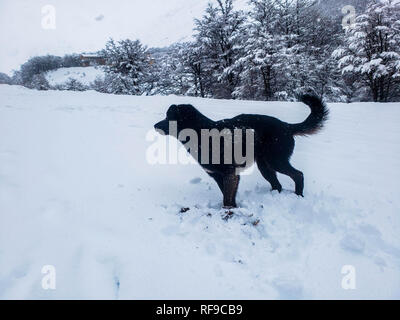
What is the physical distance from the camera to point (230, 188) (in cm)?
300

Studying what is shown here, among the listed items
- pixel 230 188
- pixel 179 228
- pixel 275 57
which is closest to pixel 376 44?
pixel 275 57

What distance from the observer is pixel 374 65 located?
13539 mm

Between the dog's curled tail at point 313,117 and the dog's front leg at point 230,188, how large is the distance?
106cm

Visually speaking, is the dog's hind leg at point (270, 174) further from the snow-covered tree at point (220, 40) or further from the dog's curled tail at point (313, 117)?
the snow-covered tree at point (220, 40)

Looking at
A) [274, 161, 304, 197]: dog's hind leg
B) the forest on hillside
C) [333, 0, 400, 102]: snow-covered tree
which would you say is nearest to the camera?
[274, 161, 304, 197]: dog's hind leg

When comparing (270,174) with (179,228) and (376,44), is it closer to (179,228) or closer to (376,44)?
(179,228)

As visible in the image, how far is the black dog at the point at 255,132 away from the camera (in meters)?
2.96

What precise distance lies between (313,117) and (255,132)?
85 centimetres

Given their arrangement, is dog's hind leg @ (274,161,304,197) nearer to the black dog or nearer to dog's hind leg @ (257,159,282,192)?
the black dog

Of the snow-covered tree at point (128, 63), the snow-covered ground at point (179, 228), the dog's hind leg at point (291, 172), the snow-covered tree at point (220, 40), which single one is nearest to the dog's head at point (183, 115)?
the snow-covered ground at point (179, 228)

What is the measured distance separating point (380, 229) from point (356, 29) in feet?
54.2

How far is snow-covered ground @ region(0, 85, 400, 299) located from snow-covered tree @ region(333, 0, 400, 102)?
454 inches

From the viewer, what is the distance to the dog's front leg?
296cm

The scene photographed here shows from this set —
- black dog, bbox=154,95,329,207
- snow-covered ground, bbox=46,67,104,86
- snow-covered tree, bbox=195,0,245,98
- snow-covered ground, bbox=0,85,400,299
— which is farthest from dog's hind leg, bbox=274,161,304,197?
snow-covered ground, bbox=46,67,104,86
